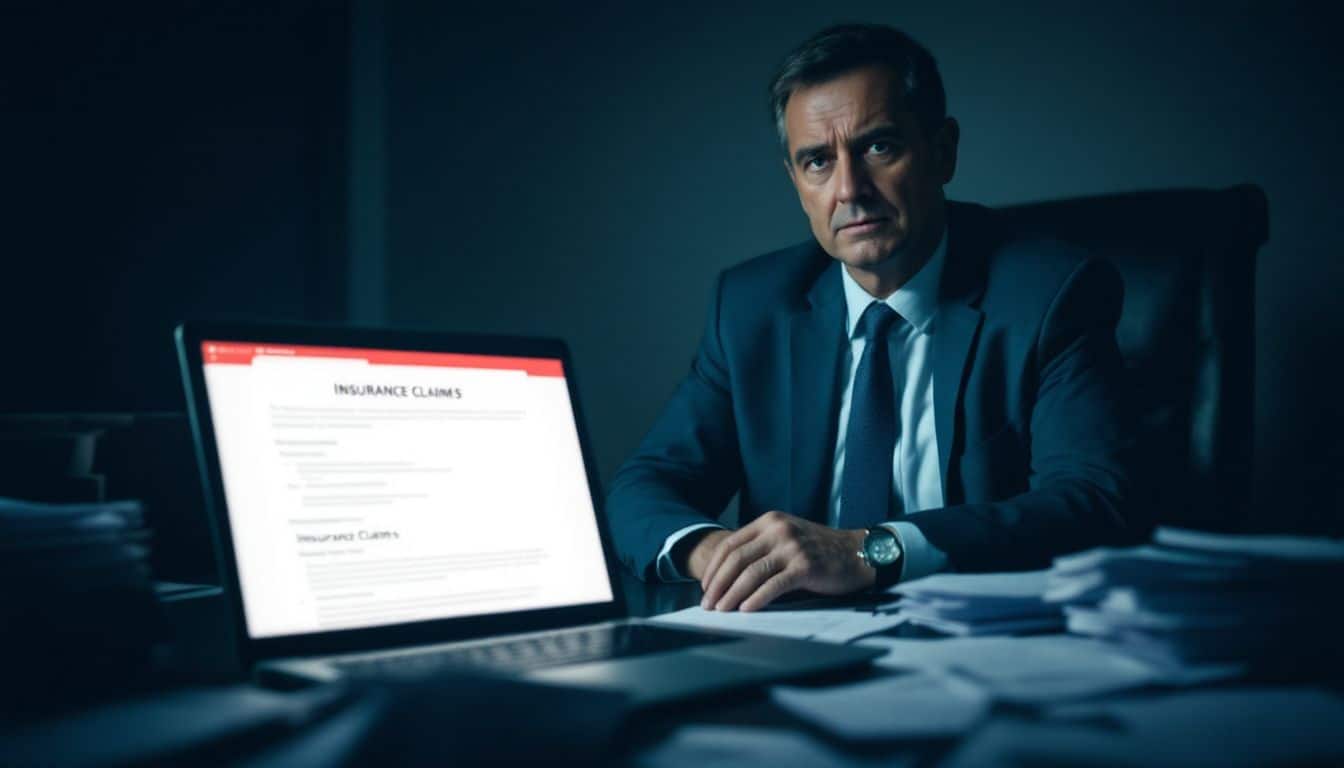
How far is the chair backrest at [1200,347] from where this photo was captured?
4.99 ft

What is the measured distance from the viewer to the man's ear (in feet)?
5.99

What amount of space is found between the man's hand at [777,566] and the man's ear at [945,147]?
2.99 ft

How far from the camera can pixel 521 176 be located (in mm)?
2973

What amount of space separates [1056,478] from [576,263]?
1.74m

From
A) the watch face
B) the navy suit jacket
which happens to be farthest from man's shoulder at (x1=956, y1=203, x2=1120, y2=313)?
the watch face

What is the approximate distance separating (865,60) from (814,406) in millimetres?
570

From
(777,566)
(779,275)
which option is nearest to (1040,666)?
(777,566)

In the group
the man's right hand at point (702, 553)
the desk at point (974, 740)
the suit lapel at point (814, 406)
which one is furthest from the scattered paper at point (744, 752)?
the suit lapel at point (814, 406)

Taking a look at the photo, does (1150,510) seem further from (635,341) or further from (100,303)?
(100,303)

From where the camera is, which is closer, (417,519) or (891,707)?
(891,707)

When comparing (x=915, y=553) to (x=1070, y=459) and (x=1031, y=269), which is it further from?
Result: (x=1031, y=269)

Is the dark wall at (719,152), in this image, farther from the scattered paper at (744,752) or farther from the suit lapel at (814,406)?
the scattered paper at (744,752)

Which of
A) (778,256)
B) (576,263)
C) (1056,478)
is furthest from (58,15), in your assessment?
(1056,478)

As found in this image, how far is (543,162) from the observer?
2.93 metres
